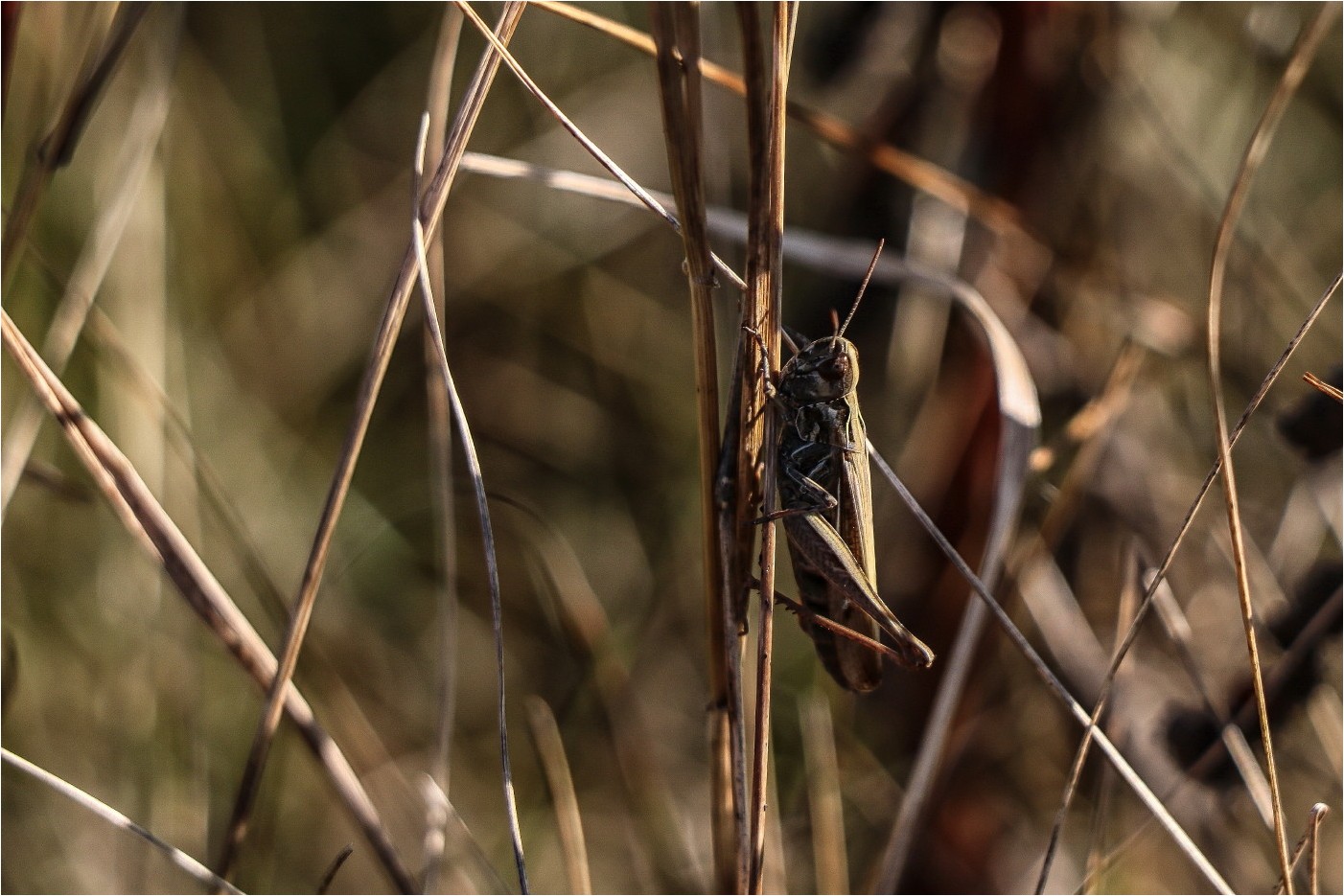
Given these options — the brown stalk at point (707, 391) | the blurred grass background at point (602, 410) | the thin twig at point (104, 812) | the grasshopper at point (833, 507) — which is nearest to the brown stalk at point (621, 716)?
the blurred grass background at point (602, 410)

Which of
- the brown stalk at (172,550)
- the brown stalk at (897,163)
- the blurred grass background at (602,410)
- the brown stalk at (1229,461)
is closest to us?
the brown stalk at (1229,461)

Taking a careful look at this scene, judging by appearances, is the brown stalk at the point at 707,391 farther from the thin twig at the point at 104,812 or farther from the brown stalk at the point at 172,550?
the thin twig at the point at 104,812

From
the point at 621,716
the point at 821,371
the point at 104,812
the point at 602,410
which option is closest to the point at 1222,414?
the point at 821,371

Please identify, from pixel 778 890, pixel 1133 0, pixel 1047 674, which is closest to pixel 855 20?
pixel 1133 0

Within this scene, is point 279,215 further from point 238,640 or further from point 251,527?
point 238,640

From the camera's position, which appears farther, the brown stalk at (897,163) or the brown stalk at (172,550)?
the brown stalk at (897,163)

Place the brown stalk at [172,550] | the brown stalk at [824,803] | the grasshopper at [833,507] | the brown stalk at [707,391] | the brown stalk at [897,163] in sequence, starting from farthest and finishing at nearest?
the brown stalk at [824,803] < the grasshopper at [833,507] < the brown stalk at [897,163] < the brown stalk at [172,550] < the brown stalk at [707,391]

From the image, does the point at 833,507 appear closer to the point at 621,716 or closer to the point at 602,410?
the point at 621,716
